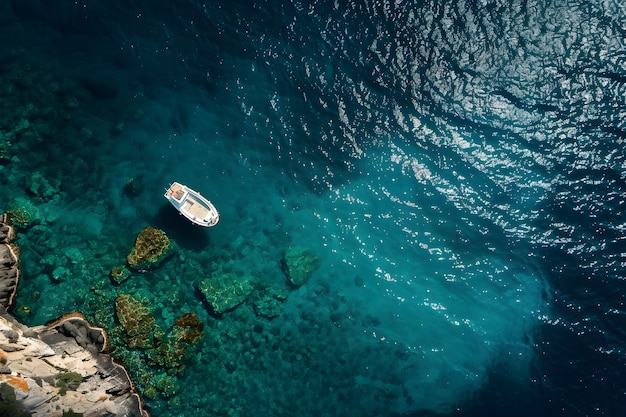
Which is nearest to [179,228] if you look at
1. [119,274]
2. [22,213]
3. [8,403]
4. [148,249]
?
[148,249]

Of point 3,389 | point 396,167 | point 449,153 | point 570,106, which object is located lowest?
point 3,389

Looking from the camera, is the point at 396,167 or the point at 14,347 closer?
the point at 14,347

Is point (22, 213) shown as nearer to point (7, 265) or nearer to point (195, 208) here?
point (7, 265)

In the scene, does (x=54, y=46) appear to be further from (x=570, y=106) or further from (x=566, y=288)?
(x=566, y=288)

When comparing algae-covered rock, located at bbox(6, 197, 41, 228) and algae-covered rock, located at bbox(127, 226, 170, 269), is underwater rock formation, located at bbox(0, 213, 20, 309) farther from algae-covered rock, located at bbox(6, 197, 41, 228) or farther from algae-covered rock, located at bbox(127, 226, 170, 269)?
algae-covered rock, located at bbox(127, 226, 170, 269)

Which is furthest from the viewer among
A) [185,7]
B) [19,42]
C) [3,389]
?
[185,7]

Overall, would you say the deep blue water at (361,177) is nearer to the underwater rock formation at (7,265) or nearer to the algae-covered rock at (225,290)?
the algae-covered rock at (225,290)

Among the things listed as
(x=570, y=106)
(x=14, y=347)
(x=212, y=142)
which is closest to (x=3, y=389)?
(x=14, y=347)

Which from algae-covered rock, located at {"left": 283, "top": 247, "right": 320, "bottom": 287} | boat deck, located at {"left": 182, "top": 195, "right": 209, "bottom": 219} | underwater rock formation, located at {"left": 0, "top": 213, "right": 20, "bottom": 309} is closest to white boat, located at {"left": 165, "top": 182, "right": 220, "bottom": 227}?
boat deck, located at {"left": 182, "top": 195, "right": 209, "bottom": 219}

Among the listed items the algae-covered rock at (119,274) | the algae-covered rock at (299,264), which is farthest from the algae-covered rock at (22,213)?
the algae-covered rock at (299,264)
